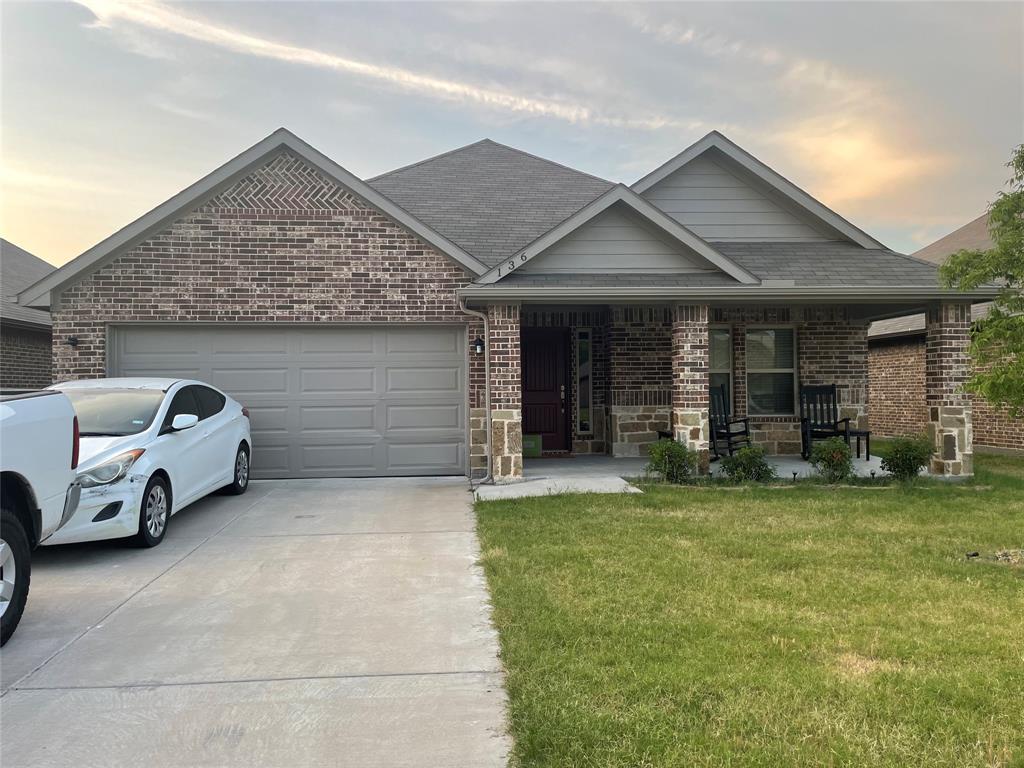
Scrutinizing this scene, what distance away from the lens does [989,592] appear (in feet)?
16.1

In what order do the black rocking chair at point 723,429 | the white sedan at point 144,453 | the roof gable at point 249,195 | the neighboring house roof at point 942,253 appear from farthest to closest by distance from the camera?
the neighboring house roof at point 942,253, the black rocking chair at point 723,429, the roof gable at point 249,195, the white sedan at point 144,453

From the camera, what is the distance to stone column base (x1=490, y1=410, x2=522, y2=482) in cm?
978

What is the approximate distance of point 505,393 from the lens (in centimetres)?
980

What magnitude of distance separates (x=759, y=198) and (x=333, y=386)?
8.39 m

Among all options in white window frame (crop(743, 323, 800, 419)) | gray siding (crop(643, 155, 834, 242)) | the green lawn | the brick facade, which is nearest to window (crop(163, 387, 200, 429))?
the green lawn

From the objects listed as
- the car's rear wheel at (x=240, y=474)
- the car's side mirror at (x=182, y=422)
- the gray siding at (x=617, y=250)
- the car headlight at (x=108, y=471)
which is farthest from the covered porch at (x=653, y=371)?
the car headlight at (x=108, y=471)

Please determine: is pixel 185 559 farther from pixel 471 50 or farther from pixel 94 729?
pixel 471 50

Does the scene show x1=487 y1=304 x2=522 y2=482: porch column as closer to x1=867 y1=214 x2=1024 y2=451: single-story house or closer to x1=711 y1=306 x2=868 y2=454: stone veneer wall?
x1=711 y1=306 x2=868 y2=454: stone veneer wall

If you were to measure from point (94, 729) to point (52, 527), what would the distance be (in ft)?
6.23

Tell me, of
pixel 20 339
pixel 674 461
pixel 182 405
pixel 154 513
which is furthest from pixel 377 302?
pixel 20 339

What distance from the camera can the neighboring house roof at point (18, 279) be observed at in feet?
43.9

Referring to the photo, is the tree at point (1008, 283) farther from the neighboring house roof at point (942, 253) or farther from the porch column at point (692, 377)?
the neighboring house roof at point (942, 253)

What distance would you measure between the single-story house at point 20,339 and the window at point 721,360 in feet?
39.6

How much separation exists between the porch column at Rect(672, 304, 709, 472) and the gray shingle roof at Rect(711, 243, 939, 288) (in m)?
1.19
